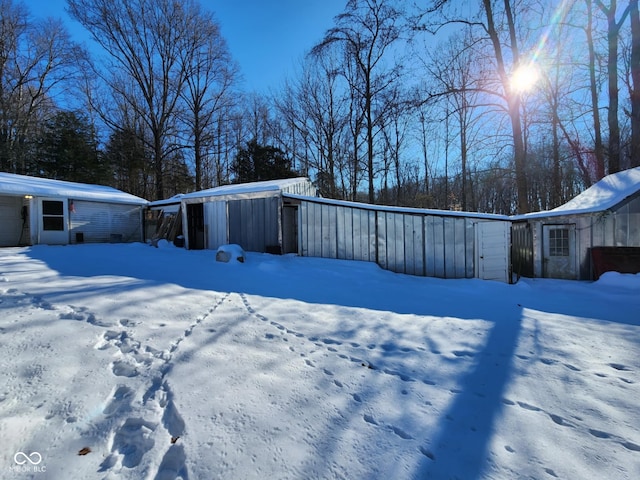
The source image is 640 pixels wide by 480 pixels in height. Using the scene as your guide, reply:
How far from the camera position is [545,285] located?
727 cm

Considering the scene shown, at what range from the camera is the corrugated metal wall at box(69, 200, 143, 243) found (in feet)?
42.0

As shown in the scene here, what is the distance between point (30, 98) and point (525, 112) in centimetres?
3000

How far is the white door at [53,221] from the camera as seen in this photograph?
11711 mm

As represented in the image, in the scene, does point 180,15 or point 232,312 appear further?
point 180,15

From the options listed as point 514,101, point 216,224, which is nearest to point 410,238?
point 216,224

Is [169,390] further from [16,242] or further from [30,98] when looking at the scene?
[30,98]

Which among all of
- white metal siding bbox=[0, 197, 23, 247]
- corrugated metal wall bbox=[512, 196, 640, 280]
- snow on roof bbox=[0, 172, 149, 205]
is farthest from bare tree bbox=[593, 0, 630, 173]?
white metal siding bbox=[0, 197, 23, 247]

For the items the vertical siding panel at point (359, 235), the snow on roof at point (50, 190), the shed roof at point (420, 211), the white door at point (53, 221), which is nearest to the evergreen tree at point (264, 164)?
the snow on roof at point (50, 190)

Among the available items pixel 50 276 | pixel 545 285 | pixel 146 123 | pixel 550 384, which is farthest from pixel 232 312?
pixel 146 123

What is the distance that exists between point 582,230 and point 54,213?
62.8 feet

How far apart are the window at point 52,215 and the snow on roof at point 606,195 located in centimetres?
1736

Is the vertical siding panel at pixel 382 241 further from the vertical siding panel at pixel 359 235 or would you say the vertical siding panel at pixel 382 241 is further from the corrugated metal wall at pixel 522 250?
the corrugated metal wall at pixel 522 250

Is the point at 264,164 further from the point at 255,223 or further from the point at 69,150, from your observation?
the point at 255,223

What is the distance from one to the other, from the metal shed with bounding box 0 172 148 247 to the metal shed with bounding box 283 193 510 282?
10775 mm
